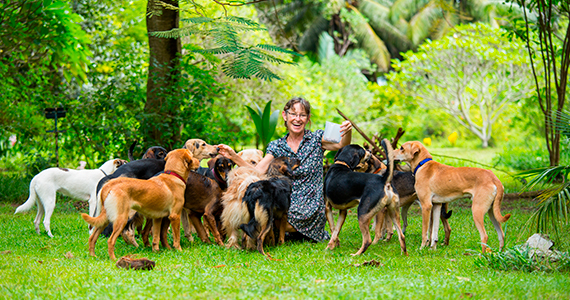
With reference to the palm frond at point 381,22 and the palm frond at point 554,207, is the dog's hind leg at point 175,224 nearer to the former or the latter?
the palm frond at point 554,207

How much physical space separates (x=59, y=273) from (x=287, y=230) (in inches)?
119

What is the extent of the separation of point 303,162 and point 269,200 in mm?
988

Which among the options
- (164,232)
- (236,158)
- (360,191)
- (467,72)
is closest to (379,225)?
(360,191)

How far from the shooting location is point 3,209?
9672mm

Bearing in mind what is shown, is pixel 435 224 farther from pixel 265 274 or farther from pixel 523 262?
pixel 265 274

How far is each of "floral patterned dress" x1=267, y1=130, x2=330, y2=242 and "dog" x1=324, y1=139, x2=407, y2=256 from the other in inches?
8.6

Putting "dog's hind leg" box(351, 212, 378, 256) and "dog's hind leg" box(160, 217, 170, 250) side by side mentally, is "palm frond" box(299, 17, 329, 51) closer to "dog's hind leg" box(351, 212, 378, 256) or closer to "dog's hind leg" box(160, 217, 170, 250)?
"dog's hind leg" box(160, 217, 170, 250)

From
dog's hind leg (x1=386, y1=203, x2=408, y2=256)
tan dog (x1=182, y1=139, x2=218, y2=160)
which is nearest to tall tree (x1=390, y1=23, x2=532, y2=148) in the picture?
tan dog (x1=182, y1=139, x2=218, y2=160)

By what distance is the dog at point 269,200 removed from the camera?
5875mm

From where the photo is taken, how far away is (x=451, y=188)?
5.97m

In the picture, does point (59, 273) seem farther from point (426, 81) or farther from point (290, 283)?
point (426, 81)

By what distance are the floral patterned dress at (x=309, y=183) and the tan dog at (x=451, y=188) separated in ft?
3.79

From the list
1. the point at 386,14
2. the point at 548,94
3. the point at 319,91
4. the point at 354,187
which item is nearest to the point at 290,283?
the point at 354,187

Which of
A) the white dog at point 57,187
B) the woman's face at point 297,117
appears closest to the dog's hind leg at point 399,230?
the woman's face at point 297,117
